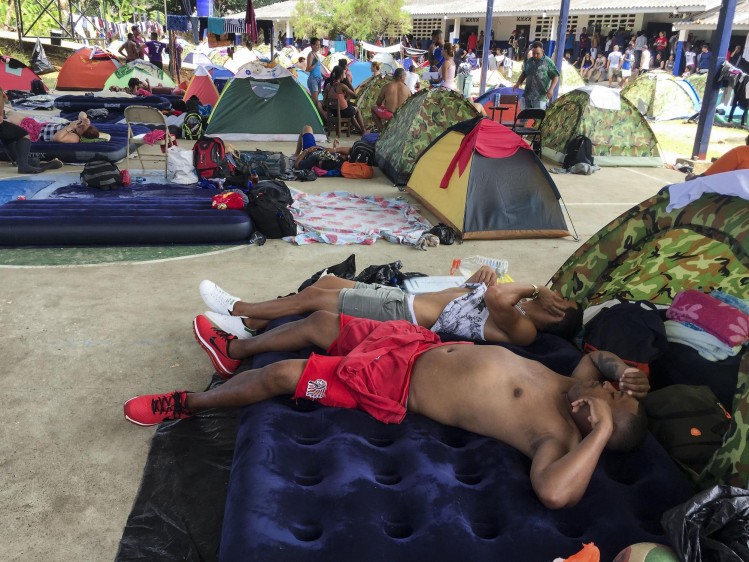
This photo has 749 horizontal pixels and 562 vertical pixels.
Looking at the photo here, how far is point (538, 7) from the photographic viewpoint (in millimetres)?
25594

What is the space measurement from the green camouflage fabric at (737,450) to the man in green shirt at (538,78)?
9796 millimetres

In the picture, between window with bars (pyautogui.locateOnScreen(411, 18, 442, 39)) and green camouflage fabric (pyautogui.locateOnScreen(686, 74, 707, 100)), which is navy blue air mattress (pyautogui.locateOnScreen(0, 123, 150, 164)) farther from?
window with bars (pyautogui.locateOnScreen(411, 18, 442, 39))

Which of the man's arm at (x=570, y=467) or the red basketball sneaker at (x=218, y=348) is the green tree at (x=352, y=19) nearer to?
the red basketball sneaker at (x=218, y=348)

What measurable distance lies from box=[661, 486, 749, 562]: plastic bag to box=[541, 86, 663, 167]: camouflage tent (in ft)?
29.2

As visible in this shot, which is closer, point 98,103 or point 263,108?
point 263,108

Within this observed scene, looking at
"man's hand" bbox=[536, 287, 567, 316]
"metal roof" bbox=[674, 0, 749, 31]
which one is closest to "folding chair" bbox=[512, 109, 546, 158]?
"man's hand" bbox=[536, 287, 567, 316]

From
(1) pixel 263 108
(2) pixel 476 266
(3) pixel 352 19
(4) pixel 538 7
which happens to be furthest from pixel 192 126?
(3) pixel 352 19

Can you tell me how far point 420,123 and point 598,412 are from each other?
6.66 meters

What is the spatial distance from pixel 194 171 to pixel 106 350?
14.7ft

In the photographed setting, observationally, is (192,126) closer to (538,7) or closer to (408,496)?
(408,496)

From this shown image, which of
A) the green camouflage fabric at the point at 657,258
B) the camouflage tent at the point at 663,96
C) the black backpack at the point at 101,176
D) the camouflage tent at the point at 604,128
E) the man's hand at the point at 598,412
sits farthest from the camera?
the camouflage tent at the point at 663,96

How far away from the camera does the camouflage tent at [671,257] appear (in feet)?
8.26

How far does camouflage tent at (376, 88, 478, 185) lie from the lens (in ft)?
27.4

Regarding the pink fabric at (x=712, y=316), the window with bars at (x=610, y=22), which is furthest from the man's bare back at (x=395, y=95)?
the window with bars at (x=610, y=22)
